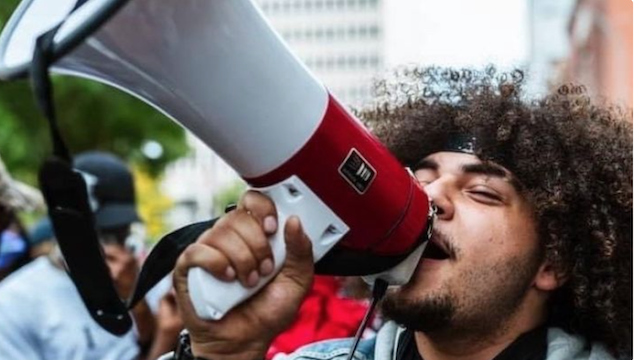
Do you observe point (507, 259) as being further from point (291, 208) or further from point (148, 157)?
point (148, 157)

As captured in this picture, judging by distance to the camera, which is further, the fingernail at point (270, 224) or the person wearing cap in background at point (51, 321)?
the person wearing cap in background at point (51, 321)

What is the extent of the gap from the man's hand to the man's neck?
52cm

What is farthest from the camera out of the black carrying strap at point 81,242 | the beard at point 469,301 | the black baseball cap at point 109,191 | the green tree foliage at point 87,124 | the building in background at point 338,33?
the building in background at point 338,33

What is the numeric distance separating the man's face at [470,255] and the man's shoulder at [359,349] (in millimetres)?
174

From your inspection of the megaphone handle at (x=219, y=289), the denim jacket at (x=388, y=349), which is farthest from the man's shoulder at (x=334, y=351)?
the megaphone handle at (x=219, y=289)

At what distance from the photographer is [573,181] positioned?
2273mm

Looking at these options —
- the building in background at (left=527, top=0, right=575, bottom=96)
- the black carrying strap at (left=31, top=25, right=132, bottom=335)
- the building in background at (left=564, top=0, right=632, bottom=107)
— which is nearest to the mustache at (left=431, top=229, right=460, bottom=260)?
the black carrying strap at (left=31, top=25, right=132, bottom=335)

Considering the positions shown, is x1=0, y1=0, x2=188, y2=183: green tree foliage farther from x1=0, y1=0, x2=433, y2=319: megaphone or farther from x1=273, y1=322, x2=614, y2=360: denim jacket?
x1=0, y1=0, x2=433, y2=319: megaphone

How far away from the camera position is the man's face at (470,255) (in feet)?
6.89

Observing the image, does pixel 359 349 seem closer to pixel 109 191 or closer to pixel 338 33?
pixel 109 191

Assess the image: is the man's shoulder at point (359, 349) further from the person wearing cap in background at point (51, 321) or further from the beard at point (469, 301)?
the person wearing cap in background at point (51, 321)

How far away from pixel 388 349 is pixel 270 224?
0.65 metres

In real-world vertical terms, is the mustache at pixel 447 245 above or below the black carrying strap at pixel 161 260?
below

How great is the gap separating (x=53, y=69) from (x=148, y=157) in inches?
979
